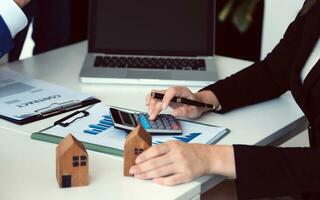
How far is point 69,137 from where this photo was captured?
3.83ft

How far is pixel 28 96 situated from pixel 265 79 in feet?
2.03

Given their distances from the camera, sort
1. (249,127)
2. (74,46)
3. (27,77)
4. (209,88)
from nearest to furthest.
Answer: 1. (249,127)
2. (209,88)
3. (27,77)
4. (74,46)

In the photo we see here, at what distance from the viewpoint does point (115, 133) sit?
4.55ft

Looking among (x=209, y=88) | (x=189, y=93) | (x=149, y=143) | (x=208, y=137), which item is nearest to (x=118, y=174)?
(x=149, y=143)

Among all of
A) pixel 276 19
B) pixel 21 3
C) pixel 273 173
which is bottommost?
pixel 273 173

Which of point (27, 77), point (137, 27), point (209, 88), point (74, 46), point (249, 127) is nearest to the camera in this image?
point (249, 127)

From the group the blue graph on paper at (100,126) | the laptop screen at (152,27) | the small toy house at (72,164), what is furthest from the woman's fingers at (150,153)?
the laptop screen at (152,27)

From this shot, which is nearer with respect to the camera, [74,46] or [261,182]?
[261,182]

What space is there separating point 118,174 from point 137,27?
0.76m

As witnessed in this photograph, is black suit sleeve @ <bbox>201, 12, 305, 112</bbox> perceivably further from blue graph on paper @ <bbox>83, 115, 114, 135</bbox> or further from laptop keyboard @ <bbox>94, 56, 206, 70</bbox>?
blue graph on paper @ <bbox>83, 115, 114, 135</bbox>

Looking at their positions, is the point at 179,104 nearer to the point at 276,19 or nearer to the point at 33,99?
the point at 33,99

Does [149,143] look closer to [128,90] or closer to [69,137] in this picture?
[69,137]

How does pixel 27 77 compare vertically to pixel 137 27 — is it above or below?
below

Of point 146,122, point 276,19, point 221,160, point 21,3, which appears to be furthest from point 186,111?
point 276,19
